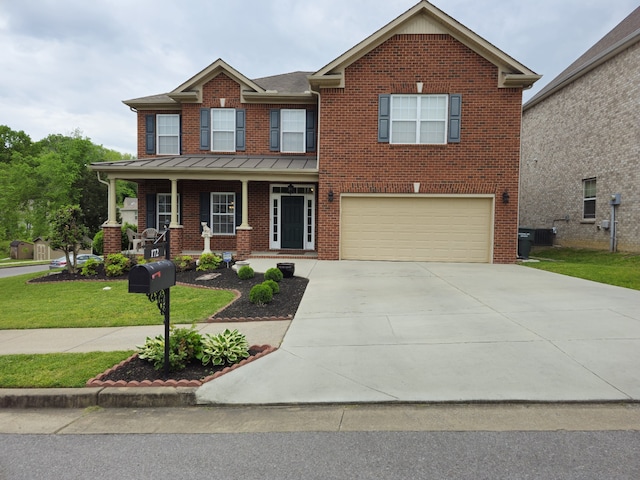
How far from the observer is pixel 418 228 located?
13.9 metres

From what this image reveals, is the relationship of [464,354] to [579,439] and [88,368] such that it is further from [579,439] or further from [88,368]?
[88,368]

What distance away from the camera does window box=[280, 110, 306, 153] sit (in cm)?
1600

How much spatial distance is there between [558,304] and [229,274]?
8380 millimetres

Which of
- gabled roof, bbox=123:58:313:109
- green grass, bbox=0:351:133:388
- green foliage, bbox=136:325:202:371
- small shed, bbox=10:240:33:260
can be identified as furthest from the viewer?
small shed, bbox=10:240:33:260

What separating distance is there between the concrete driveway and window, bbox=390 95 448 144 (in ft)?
21.7

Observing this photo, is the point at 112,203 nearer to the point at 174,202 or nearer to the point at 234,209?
the point at 174,202

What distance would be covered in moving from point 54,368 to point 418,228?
1147cm

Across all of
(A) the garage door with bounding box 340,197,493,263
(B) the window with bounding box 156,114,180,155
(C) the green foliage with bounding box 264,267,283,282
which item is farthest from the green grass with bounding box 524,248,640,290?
(B) the window with bounding box 156,114,180,155

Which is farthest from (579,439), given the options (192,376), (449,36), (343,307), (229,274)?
(449,36)

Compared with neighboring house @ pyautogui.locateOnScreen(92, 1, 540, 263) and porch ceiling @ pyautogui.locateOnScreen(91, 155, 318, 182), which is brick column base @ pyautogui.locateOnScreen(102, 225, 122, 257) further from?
porch ceiling @ pyautogui.locateOnScreen(91, 155, 318, 182)

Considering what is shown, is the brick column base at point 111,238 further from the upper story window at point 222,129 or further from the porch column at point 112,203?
the upper story window at point 222,129

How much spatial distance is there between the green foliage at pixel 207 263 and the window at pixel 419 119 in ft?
23.4

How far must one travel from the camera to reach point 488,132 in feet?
44.2

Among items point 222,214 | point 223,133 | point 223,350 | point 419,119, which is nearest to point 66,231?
point 222,214
